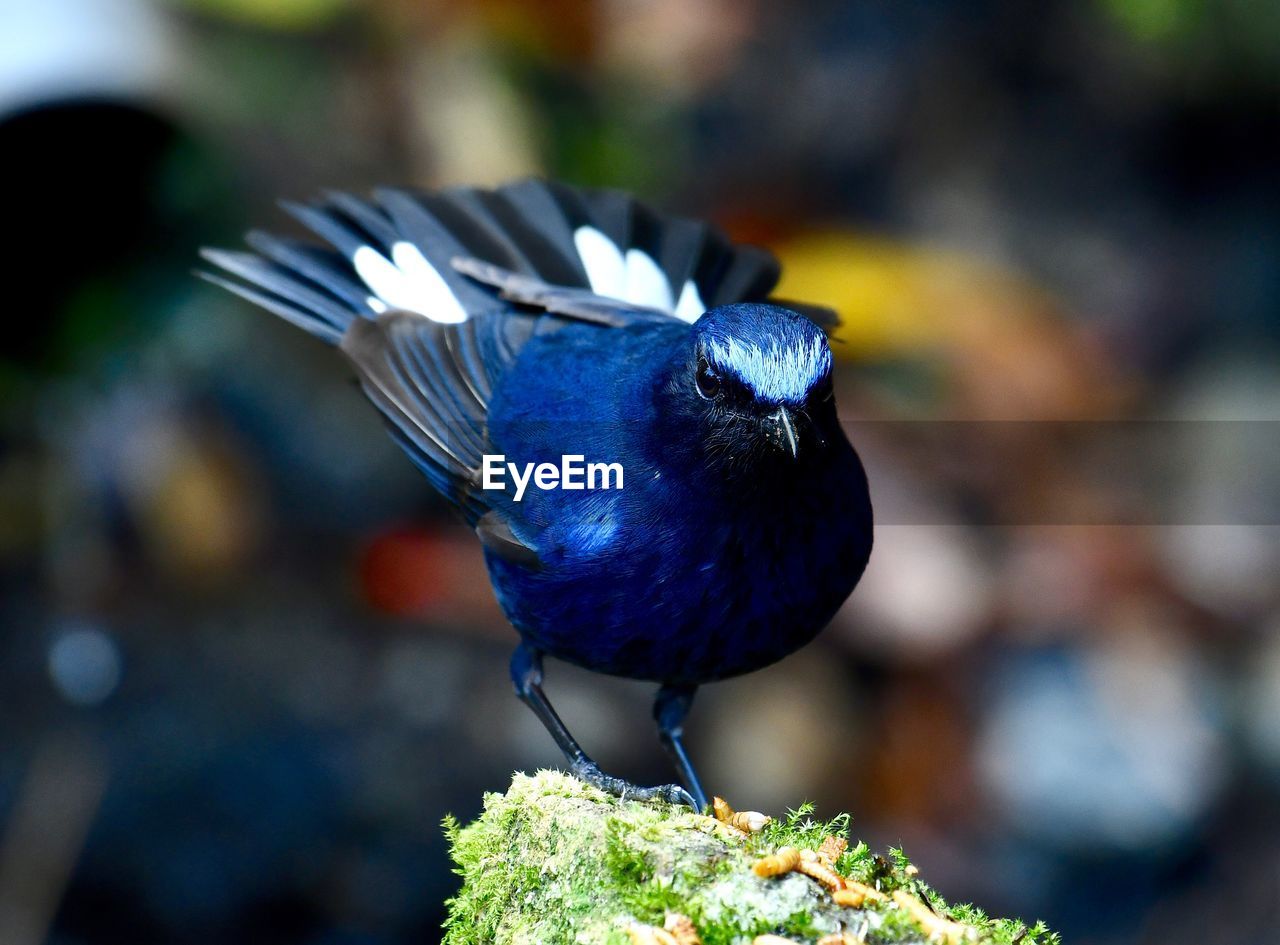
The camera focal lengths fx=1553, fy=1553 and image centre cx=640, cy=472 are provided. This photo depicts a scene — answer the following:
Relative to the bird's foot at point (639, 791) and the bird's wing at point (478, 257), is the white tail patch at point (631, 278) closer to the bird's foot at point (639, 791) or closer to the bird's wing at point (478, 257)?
the bird's wing at point (478, 257)

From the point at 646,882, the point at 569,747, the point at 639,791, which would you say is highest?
the point at 569,747

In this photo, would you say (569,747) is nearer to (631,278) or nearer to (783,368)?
(783,368)

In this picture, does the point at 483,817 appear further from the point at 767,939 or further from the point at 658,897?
the point at 767,939

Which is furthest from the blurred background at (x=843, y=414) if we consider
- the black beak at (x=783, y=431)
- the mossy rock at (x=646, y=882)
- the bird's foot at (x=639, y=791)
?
the black beak at (x=783, y=431)

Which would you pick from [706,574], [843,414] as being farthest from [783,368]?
[843,414]

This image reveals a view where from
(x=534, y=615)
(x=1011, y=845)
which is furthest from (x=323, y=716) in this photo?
(x=534, y=615)

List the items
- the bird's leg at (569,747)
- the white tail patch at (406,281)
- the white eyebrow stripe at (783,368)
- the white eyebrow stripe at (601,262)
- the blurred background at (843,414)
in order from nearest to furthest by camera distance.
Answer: the white eyebrow stripe at (783,368) < the bird's leg at (569,747) < the white tail patch at (406,281) < the white eyebrow stripe at (601,262) < the blurred background at (843,414)
